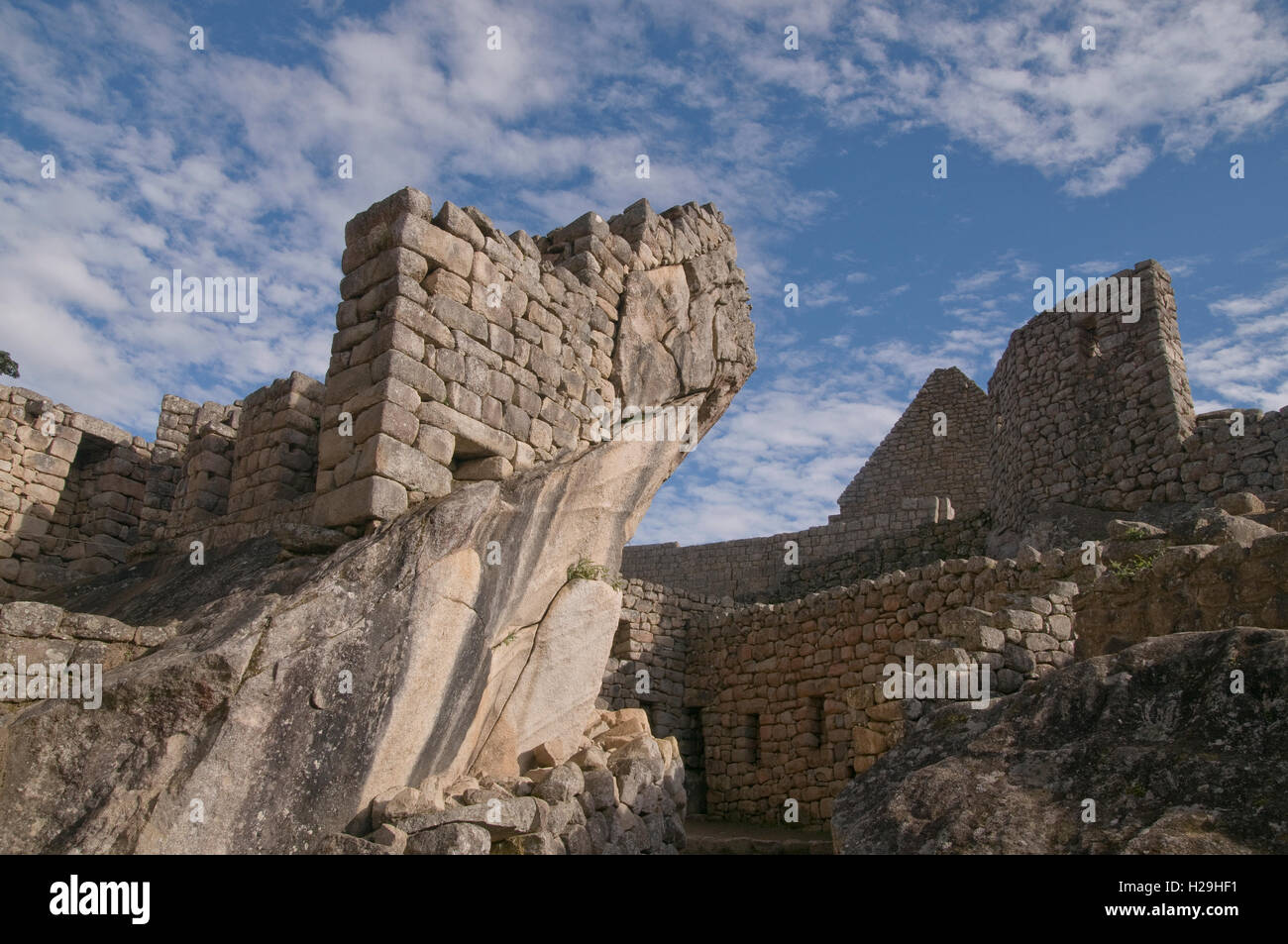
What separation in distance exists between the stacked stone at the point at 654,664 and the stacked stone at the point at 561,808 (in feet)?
17.3

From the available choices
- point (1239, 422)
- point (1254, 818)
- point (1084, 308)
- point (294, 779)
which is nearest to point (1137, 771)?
point (1254, 818)

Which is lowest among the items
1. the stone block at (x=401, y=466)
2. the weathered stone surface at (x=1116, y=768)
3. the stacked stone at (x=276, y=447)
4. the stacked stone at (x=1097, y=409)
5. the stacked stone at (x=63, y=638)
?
the weathered stone surface at (x=1116, y=768)

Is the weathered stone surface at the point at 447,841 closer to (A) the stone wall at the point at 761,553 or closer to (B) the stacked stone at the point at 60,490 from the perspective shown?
(B) the stacked stone at the point at 60,490

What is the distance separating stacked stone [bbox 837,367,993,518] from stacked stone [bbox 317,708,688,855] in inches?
666

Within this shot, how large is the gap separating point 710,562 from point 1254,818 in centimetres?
1917

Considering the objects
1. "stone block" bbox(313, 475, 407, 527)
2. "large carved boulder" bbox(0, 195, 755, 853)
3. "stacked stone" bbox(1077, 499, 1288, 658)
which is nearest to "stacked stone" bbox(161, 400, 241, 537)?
"large carved boulder" bbox(0, 195, 755, 853)

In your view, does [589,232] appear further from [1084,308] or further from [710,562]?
[710,562]

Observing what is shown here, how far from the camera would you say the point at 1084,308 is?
15.0 metres

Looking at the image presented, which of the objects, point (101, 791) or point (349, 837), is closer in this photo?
point (101, 791)

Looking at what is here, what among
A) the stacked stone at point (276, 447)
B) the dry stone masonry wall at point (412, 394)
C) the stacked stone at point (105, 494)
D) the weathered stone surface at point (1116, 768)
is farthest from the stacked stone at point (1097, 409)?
the stacked stone at point (105, 494)

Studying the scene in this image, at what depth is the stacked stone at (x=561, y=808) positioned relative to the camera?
498 cm
